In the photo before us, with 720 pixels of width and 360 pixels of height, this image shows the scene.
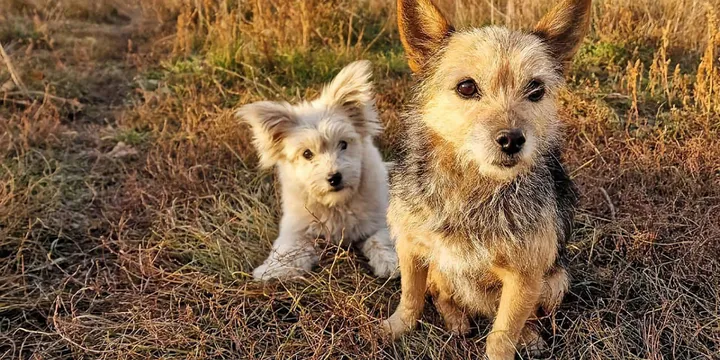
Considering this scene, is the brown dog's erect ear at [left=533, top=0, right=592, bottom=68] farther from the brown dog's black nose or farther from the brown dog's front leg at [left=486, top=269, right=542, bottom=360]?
the brown dog's front leg at [left=486, top=269, right=542, bottom=360]

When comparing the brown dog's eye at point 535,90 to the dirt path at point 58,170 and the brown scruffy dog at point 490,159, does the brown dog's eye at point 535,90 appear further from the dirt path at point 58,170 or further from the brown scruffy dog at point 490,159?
the dirt path at point 58,170

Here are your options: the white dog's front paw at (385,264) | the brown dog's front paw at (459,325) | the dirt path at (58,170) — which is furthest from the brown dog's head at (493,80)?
the dirt path at (58,170)

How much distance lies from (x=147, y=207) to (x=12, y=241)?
2.99 feet

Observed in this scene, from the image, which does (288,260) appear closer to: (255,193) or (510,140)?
(255,193)

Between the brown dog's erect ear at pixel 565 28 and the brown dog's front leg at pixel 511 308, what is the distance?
3.27ft

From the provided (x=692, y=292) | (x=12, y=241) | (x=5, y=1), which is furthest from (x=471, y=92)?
(x=5, y=1)

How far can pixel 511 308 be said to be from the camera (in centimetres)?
258

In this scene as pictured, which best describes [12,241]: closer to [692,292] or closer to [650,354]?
[650,354]

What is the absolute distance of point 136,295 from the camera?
11.5 ft

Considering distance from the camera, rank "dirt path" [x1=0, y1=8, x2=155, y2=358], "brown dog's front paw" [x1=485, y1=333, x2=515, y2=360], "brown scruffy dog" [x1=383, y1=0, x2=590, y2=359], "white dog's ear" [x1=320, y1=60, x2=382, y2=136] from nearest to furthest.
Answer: "brown scruffy dog" [x1=383, y1=0, x2=590, y2=359] < "brown dog's front paw" [x1=485, y1=333, x2=515, y2=360] < "dirt path" [x1=0, y1=8, x2=155, y2=358] < "white dog's ear" [x1=320, y1=60, x2=382, y2=136]

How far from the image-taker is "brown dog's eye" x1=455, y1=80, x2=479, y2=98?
2.40m

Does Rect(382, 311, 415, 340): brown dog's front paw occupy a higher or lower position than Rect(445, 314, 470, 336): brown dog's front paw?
lower

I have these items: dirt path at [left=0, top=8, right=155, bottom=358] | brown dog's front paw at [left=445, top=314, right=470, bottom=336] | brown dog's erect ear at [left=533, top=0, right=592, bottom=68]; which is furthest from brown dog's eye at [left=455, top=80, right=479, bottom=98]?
dirt path at [left=0, top=8, right=155, bottom=358]

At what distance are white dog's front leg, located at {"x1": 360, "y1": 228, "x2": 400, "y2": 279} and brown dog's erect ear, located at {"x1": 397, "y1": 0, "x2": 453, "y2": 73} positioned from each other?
1434mm
